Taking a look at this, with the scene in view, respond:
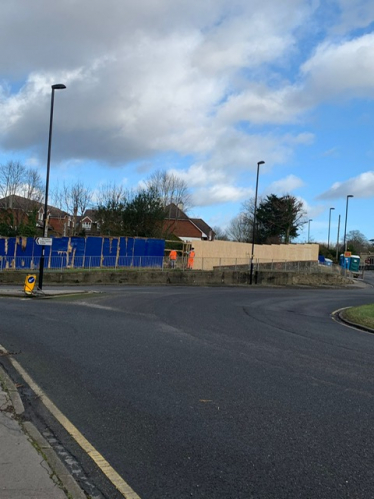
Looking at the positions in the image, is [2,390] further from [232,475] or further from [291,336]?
[291,336]

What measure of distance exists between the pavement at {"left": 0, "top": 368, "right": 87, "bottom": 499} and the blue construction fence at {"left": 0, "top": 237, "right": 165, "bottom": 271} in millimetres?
30704

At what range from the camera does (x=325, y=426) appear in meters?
5.93

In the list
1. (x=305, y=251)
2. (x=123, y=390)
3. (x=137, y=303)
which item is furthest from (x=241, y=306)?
(x=305, y=251)

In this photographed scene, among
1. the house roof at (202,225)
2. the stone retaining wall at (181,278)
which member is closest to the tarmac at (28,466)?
the stone retaining wall at (181,278)

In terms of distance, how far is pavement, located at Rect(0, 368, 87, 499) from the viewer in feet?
13.1

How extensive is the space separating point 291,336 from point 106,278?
2395 cm

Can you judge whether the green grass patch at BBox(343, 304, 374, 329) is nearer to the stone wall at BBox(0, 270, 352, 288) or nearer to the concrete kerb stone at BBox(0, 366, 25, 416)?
the concrete kerb stone at BBox(0, 366, 25, 416)

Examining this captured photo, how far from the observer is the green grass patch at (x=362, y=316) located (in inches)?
705

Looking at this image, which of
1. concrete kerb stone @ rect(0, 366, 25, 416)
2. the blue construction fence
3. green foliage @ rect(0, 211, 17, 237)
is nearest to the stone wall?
the blue construction fence

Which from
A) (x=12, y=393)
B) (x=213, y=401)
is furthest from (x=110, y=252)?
(x=213, y=401)

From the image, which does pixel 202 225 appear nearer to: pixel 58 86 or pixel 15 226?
pixel 15 226

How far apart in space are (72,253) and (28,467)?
1305 inches

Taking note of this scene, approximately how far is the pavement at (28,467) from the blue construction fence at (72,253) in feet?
101

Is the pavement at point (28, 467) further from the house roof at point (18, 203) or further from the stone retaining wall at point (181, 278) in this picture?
the house roof at point (18, 203)
